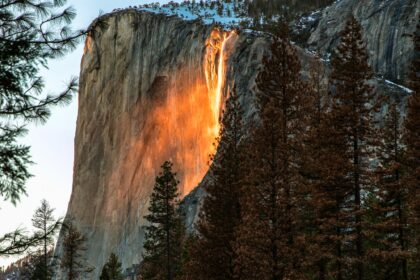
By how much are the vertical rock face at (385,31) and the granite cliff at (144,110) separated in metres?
0.45

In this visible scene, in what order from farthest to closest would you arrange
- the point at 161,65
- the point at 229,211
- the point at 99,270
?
1. the point at 161,65
2. the point at 99,270
3. the point at 229,211

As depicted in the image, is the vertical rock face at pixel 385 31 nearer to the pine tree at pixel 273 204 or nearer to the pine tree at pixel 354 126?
the pine tree at pixel 354 126

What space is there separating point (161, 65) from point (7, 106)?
70.3m

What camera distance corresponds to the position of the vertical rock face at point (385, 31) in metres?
48.2

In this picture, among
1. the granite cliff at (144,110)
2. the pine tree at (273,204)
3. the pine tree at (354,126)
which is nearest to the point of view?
the pine tree at (273,204)

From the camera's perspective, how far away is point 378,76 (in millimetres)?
46844

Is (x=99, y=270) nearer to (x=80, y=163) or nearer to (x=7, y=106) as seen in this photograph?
(x=80, y=163)

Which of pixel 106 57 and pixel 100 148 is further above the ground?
pixel 106 57

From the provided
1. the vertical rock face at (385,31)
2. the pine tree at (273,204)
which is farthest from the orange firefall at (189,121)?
the pine tree at (273,204)

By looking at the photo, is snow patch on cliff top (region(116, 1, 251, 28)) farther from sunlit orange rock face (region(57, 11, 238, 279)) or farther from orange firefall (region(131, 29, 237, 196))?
orange firefall (region(131, 29, 237, 196))

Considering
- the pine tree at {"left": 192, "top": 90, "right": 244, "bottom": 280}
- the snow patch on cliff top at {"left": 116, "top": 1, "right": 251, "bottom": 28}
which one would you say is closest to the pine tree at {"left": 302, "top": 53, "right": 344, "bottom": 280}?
the pine tree at {"left": 192, "top": 90, "right": 244, "bottom": 280}

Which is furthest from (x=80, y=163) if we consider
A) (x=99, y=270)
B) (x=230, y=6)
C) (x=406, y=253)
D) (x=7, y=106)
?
(x=7, y=106)

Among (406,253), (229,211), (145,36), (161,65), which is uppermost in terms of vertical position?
(145,36)

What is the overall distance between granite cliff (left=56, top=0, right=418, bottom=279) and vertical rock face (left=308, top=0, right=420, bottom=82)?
1.48 ft
